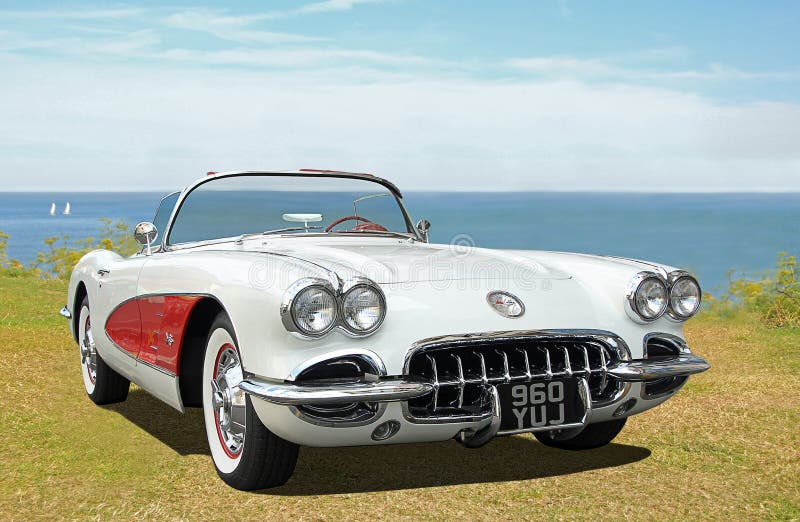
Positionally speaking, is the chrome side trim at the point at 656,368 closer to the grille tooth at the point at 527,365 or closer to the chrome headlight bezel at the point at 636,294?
the chrome headlight bezel at the point at 636,294

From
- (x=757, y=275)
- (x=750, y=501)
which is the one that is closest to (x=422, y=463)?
(x=750, y=501)

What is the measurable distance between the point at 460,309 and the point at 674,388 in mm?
1228

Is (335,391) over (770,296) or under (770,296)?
over

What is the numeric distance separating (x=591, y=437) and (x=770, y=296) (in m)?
7.51

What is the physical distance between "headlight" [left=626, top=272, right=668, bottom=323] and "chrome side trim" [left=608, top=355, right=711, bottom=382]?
8.6 inches

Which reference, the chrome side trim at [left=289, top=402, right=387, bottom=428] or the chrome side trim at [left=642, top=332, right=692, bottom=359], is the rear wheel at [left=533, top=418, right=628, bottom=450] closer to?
the chrome side trim at [left=642, top=332, right=692, bottom=359]

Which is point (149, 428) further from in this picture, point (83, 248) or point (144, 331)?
point (83, 248)

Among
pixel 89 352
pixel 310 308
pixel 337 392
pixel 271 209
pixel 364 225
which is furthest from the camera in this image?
pixel 89 352

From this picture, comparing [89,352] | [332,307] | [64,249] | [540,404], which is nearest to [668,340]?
[540,404]

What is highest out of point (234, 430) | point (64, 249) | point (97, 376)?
point (234, 430)

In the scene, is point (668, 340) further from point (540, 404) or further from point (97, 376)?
point (97, 376)

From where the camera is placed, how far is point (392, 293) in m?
3.59

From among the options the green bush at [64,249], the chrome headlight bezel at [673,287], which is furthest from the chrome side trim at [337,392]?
the green bush at [64,249]

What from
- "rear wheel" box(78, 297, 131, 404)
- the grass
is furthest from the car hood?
"rear wheel" box(78, 297, 131, 404)
